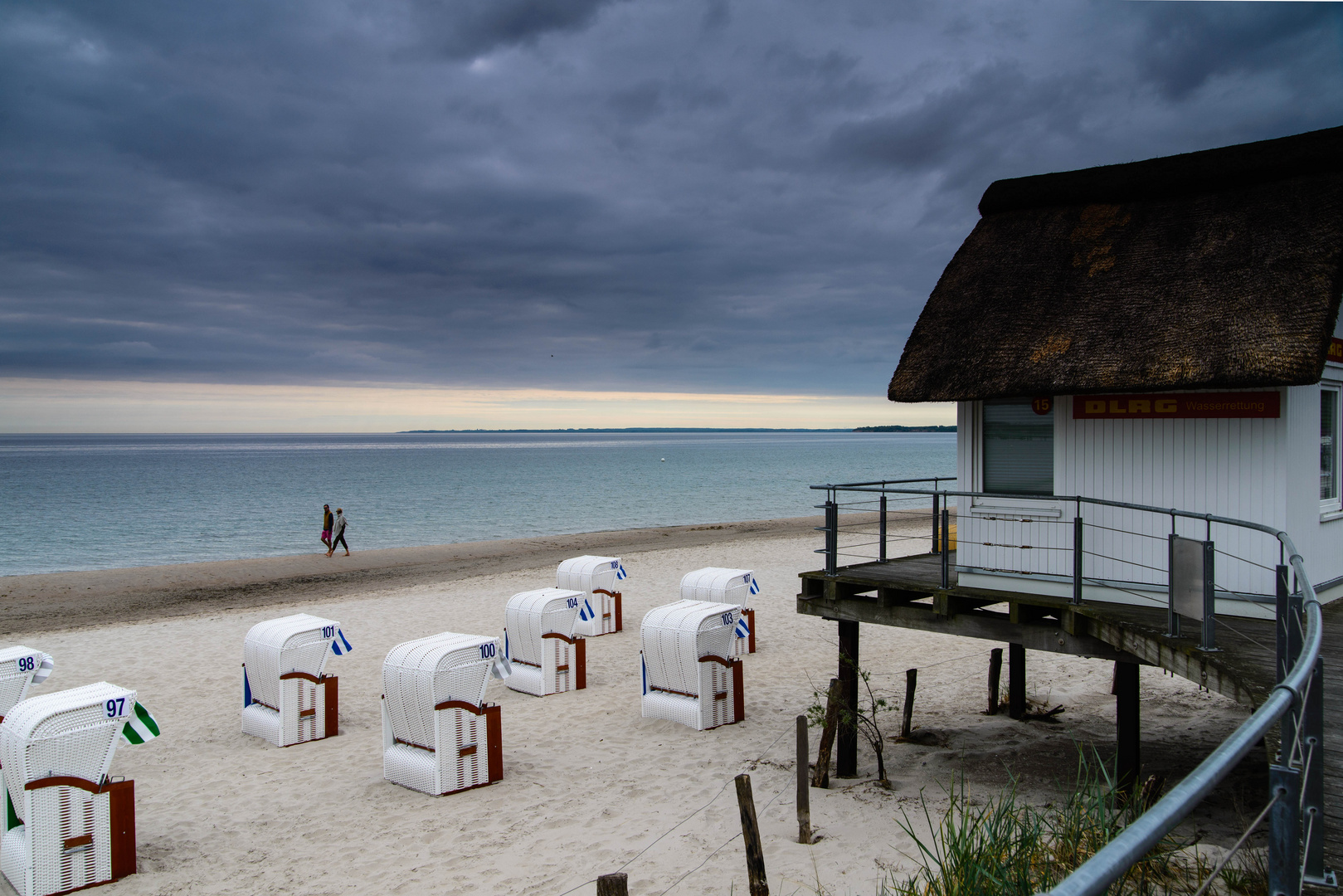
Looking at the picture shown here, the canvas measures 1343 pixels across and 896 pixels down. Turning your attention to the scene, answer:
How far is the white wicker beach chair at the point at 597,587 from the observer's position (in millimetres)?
18266

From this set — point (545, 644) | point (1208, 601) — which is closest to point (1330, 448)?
point (1208, 601)

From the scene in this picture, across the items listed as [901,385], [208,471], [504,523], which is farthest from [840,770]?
[208,471]

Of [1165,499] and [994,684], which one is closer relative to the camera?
[1165,499]

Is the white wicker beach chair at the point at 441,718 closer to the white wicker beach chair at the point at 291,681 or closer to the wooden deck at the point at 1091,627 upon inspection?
the white wicker beach chair at the point at 291,681

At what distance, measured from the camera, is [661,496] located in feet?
230

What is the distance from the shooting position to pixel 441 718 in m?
9.60

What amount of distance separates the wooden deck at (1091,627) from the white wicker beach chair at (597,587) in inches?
321

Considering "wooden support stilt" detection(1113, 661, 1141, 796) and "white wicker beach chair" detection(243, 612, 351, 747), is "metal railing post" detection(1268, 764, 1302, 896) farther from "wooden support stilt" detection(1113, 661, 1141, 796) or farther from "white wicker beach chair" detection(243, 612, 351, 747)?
"white wicker beach chair" detection(243, 612, 351, 747)

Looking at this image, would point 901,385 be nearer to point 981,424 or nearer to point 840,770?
point 981,424

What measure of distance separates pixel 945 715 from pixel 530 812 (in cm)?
669

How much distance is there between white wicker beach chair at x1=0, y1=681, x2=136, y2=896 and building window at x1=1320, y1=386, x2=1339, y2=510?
12390mm

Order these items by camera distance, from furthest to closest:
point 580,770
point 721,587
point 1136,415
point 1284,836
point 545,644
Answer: point 721,587 < point 545,644 < point 580,770 < point 1136,415 < point 1284,836

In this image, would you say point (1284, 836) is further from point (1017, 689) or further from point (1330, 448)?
point (1017, 689)

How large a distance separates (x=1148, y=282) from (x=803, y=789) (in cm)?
664
